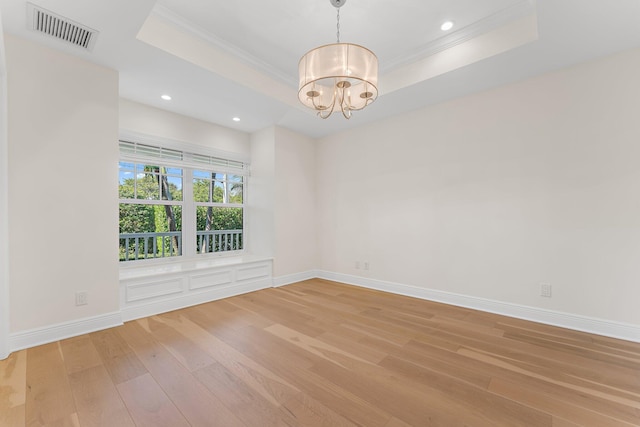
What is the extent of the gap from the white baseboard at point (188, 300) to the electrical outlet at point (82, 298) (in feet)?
1.18

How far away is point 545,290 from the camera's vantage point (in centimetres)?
277

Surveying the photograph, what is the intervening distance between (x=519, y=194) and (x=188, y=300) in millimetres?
4187

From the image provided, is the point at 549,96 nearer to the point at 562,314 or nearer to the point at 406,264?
the point at 562,314

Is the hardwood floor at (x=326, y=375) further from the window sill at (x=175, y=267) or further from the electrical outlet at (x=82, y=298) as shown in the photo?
the window sill at (x=175, y=267)

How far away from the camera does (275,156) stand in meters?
4.36

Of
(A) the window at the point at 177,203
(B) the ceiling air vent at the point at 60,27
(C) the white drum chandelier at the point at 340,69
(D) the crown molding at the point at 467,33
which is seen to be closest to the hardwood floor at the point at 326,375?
(A) the window at the point at 177,203

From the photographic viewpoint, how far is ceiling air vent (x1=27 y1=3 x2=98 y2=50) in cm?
202

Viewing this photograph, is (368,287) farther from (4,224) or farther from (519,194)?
(4,224)

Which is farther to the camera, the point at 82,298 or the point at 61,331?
the point at 82,298

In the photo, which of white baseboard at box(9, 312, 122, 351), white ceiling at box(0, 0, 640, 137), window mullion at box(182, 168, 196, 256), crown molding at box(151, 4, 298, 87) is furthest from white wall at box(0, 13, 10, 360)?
window mullion at box(182, 168, 196, 256)

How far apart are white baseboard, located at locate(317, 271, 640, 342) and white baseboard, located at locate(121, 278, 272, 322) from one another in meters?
1.81

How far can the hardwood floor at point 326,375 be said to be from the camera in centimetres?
147

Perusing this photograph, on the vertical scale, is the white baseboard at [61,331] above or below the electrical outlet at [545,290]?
below

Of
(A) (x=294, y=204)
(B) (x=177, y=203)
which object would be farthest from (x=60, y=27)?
(A) (x=294, y=204)
